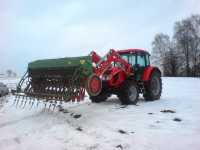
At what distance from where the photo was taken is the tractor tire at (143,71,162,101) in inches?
525

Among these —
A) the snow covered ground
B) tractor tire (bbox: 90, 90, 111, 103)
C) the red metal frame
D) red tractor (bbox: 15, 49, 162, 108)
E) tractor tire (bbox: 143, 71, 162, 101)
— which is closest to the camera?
the snow covered ground

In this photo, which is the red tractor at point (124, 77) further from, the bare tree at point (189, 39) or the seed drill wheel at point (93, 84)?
the bare tree at point (189, 39)

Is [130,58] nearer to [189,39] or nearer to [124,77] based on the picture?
[124,77]

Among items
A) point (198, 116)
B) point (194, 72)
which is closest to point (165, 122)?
point (198, 116)

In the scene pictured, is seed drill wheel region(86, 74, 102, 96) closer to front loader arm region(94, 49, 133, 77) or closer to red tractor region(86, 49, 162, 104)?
red tractor region(86, 49, 162, 104)

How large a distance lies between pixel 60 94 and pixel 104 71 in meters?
2.25

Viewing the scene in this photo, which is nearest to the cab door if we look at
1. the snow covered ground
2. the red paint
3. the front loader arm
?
the front loader arm

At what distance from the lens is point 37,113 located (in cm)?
1116

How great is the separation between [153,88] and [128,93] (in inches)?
92.2

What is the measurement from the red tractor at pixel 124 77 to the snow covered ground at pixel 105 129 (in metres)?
0.96

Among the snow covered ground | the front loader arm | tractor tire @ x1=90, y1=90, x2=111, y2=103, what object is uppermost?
the front loader arm

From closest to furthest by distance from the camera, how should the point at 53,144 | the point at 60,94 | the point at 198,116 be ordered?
the point at 53,144, the point at 198,116, the point at 60,94

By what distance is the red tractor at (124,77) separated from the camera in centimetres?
1120

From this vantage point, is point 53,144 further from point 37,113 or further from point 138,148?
point 37,113
